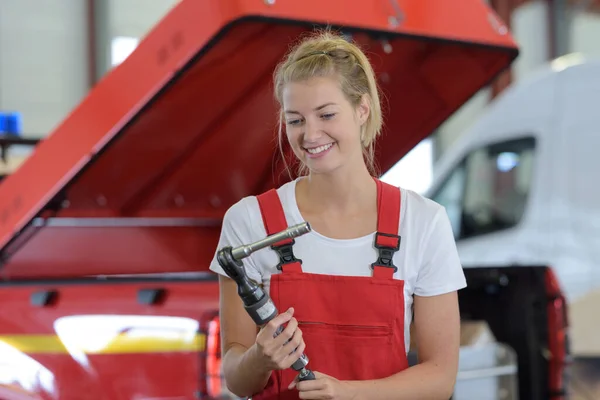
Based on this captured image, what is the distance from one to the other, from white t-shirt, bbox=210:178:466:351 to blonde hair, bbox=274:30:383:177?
0.18 metres

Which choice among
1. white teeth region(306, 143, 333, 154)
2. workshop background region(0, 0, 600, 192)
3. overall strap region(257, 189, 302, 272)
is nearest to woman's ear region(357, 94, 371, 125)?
white teeth region(306, 143, 333, 154)

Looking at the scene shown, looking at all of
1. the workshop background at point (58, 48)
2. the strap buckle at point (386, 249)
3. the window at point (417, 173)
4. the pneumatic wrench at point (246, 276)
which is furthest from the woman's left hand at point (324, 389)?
the window at point (417, 173)

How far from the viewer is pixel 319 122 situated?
1702mm

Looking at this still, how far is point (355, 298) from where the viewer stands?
171cm

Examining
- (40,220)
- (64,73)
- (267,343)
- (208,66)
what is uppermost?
(64,73)

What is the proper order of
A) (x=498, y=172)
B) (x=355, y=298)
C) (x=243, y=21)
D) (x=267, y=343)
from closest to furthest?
(x=267, y=343) → (x=355, y=298) → (x=243, y=21) → (x=498, y=172)

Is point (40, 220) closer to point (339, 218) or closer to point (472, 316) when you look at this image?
point (339, 218)

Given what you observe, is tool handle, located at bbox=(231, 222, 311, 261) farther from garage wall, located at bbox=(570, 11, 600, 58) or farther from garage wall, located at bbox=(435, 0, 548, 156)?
garage wall, located at bbox=(570, 11, 600, 58)

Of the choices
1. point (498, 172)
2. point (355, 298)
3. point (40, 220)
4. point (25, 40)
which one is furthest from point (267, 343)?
point (25, 40)

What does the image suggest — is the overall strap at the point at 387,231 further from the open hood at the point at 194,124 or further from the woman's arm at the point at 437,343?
the open hood at the point at 194,124

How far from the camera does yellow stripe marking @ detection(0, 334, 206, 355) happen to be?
2.37m

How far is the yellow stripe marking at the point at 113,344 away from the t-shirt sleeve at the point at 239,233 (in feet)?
2.34

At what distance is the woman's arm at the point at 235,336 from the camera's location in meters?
1.72

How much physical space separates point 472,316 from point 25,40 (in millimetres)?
6945
